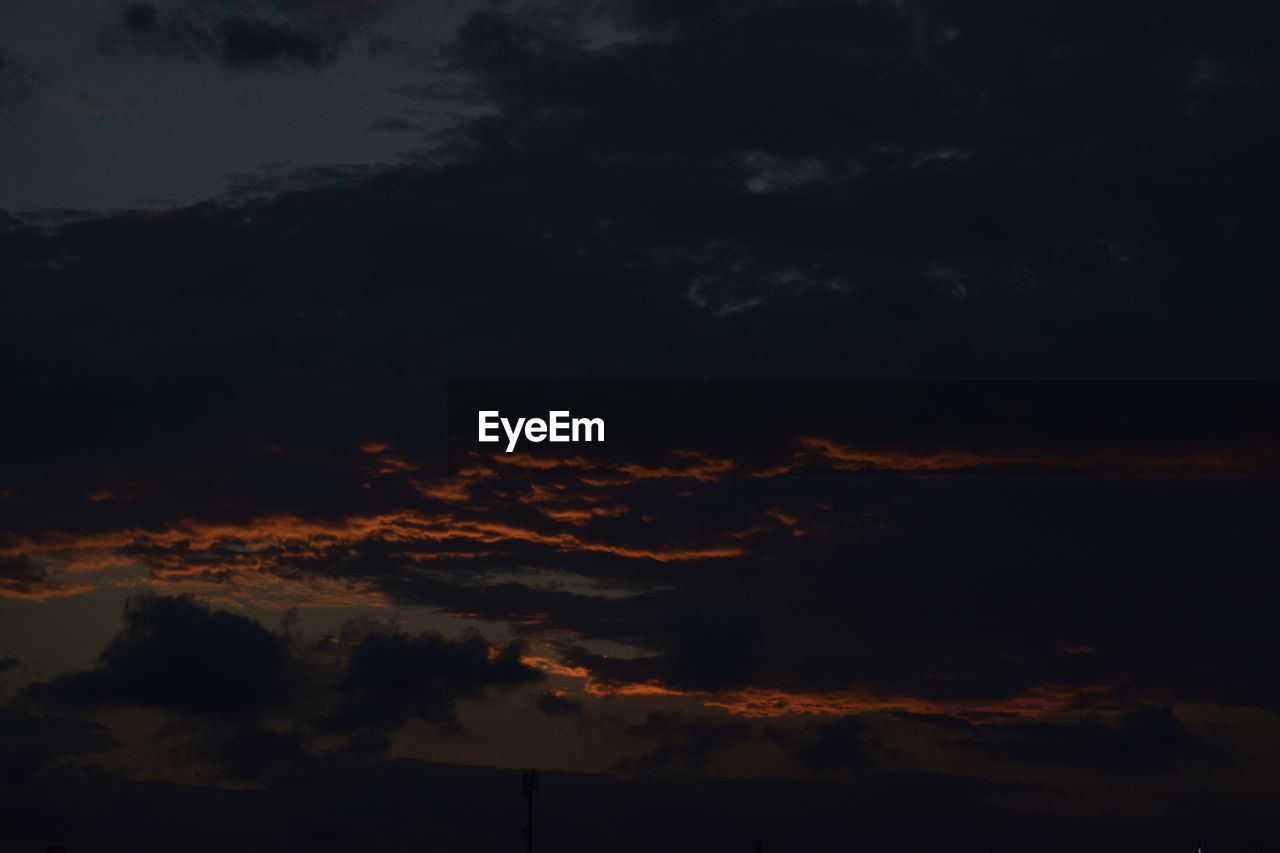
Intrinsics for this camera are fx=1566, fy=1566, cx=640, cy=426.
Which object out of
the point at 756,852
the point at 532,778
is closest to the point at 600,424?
the point at 532,778

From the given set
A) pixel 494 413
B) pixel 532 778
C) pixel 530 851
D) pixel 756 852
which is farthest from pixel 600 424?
pixel 756 852

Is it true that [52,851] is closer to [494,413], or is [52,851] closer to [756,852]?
[494,413]

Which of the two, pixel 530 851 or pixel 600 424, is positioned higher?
pixel 600 424

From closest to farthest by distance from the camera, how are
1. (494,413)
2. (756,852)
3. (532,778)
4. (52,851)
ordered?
1. (494,413)
2. (52,851)
3. (532,778)
4. (756,852)

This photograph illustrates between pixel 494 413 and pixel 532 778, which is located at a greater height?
pixel 494 413

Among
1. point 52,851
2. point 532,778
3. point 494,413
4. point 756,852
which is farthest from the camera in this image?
point 756,852

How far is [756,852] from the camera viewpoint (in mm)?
151625

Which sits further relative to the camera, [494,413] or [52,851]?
[52,851]

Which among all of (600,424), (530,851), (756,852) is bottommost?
(756,852)

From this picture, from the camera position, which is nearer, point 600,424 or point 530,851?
point 600,424

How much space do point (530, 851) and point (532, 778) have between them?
6.96 meters

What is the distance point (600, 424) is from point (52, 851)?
4476 centimetres

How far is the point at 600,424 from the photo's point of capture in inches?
2694

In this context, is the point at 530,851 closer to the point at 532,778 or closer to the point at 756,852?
the point at 532,778
